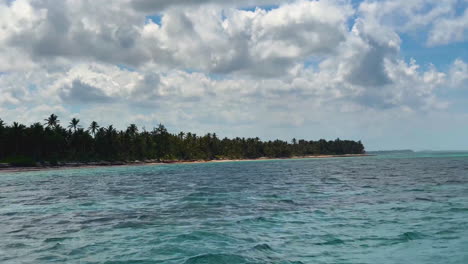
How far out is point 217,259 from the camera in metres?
12.9

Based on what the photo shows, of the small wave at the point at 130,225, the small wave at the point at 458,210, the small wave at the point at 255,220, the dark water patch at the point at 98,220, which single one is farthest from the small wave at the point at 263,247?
the small wave at the point at 458,210

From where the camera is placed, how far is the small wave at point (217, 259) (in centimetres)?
1261

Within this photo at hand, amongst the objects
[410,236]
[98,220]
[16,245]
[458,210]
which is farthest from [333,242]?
[98,220]

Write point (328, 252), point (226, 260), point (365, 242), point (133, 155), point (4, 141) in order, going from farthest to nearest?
point (133, 155) → point (4, 141) → point (365, 242) → point (328, 252) → point (226, 260)

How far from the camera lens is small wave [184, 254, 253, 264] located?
12609mm

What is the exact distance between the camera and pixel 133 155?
177 m

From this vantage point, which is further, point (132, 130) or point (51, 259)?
point (132, 130)

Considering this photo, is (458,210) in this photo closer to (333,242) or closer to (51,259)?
(333,242)

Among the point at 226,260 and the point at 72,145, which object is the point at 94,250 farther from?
the point at 72,145

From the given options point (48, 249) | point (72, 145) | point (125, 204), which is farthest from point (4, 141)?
point (48, 249)

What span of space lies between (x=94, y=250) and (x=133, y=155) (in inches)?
6637

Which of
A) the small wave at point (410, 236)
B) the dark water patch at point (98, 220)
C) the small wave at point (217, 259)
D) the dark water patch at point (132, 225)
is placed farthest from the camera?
the dark water patch at point (98, 220)

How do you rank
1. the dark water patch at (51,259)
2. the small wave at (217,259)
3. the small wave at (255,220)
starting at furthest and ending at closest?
the small wave at (255,220)
the dark water patch at (51,259)
the small wave at (217,259)

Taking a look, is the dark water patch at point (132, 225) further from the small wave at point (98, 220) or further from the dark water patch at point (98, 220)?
the small wave at point (98, 220)
